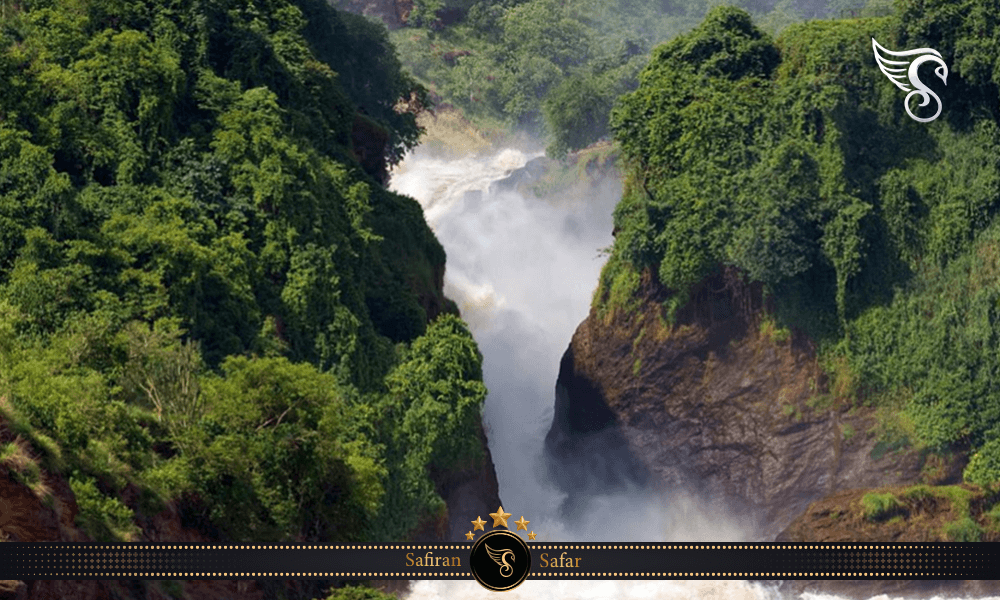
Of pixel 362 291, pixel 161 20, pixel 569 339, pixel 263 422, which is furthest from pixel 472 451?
pixel 569 339

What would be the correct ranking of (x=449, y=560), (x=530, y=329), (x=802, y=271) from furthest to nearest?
(x=530, y=329)
(x=802, y=271)
(x=449, y=560)

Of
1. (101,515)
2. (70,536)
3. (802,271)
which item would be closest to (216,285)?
(101,515)

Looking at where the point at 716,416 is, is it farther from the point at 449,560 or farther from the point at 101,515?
the point at 449,560

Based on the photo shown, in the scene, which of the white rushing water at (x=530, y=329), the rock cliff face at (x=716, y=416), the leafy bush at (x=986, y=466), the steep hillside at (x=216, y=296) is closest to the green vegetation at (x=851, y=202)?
the leafy bush at (x=986, y=466)

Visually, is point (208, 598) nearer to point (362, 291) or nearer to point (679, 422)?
point (362, 291)

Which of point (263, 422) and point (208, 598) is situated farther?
point (263, 422)

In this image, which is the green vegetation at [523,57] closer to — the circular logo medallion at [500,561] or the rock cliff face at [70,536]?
the rock cliff face at [70,536]

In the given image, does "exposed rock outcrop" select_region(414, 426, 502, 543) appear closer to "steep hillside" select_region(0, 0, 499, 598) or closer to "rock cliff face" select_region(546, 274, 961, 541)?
"steep hillside" select_region(0, 0, 499, 598)
